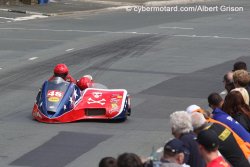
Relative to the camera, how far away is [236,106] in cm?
1080

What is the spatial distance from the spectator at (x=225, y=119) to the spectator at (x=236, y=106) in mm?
163

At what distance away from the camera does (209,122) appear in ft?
32.0

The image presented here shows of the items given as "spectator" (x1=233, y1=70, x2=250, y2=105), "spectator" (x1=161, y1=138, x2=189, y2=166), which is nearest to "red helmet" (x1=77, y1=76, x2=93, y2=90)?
"spectator" (x1=233, y1=70, x2=250, y2=105)

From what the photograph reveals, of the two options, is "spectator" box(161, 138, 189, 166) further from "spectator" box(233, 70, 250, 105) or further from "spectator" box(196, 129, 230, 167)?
"spectator" box(233, 70, 250, 105)

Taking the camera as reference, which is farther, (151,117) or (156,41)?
(156,41)

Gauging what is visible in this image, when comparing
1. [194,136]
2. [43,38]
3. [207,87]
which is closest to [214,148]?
[194,136]

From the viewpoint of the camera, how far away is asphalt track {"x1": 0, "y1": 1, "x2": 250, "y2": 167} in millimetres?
14195

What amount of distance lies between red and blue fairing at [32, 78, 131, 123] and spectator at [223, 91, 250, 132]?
17.6 ft

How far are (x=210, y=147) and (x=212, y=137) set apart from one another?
109mm

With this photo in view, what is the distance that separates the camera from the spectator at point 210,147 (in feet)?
26.7

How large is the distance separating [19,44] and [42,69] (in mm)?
6068

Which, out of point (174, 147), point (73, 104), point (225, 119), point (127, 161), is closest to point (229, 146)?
point (225, 119)

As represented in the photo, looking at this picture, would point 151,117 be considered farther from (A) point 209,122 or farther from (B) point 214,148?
(B) point 214,148

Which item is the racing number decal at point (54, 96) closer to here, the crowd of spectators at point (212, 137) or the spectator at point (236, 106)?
the crowd of spectators at point (212, 137)
